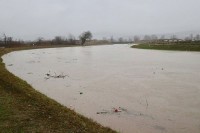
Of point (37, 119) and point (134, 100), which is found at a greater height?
point (37, 119)

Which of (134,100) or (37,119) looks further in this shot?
(134,100)

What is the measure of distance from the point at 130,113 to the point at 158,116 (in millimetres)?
970

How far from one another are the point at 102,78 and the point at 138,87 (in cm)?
384

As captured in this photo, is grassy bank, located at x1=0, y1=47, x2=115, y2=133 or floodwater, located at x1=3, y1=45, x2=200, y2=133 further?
floodwater, located at x1=3, y1=45, x2=200, y2=133

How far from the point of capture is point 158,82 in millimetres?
15547

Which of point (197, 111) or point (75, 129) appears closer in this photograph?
point (75, 129)

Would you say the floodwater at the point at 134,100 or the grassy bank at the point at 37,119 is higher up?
the grassy bank at the point at 37,119

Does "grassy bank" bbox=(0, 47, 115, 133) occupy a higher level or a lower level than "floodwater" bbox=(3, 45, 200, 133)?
higher

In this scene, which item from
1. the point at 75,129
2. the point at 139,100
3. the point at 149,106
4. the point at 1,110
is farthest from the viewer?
the point at 139,100

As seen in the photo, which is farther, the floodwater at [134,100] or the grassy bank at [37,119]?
the floodwater at [134,100]

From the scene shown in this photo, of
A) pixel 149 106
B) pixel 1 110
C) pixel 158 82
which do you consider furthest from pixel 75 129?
pixel 158 82

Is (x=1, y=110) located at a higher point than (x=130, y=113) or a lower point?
higher

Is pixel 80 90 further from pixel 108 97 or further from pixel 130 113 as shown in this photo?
pixel 130 113

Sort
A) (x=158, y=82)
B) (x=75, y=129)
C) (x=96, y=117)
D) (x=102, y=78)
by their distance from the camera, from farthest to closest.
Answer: (x=102, y=78)
(x=158, y=82)
(x=96, y=117)
(x=75, y=129)
